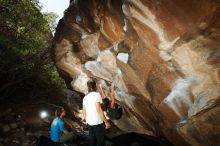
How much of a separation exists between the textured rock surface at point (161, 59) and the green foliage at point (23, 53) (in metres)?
5.36

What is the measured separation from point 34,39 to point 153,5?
1136 cm

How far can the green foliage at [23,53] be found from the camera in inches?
520

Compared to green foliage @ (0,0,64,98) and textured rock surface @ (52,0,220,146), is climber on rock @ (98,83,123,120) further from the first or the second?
green foliage @ (0,0,64,98)

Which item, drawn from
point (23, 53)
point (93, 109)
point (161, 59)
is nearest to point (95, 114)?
point (93, 109)

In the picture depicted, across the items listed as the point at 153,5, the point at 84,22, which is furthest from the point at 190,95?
the point at 84,22

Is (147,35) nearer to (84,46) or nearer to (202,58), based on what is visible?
(202,58)

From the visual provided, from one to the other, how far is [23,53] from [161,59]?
9843 mm

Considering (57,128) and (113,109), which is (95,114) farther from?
(113,109)

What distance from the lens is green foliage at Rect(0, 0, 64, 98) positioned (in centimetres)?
1321

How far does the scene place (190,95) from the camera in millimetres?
5844

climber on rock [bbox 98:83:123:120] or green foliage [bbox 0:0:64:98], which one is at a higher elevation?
Result: green foliage [bbox 0:0:64:98]

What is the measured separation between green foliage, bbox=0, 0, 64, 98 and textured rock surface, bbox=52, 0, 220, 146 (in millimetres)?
5360

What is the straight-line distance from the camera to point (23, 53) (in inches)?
567

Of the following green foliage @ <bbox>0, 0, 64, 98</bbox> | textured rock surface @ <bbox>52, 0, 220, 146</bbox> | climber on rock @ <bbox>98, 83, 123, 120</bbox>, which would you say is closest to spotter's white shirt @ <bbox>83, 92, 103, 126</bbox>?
textured rock surface @ <bbox>52, 0, 220, 146</bbox>
